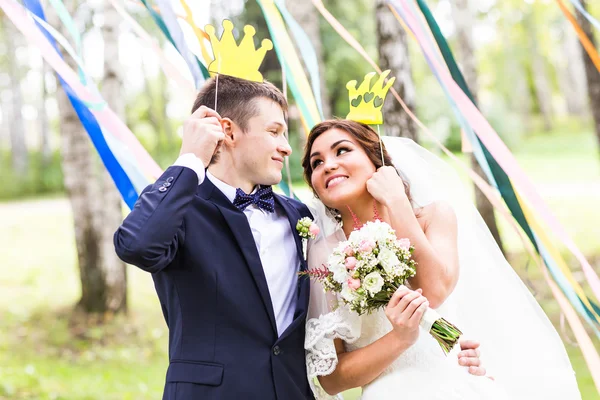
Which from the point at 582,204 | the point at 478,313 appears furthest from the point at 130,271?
the point at 478,313

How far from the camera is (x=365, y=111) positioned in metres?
2.94

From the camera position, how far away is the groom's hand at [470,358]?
240 centimetres

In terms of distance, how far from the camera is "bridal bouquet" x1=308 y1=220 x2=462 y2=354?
233 cm

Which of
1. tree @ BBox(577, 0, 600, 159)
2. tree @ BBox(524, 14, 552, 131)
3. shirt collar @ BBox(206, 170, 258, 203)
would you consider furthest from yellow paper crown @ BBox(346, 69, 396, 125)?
tree @ BBox(524, 14, 552, 131)

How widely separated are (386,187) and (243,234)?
66 cm

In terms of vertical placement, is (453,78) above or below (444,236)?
above

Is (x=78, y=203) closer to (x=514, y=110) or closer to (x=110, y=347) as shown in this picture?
(x=110, y=347)

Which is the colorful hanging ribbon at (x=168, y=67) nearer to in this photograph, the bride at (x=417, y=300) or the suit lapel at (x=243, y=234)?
the bride at (x=417, y=300)

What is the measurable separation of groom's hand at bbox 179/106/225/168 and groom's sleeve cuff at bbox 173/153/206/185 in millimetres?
29

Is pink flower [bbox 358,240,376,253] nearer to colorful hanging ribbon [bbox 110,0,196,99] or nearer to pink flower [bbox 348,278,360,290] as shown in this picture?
pink flower [bbox 348,278,360,290]

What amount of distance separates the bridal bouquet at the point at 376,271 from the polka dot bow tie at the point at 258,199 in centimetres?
34

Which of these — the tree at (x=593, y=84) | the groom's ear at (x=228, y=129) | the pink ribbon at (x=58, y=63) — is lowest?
the groom's ear at (x=228, y=129)

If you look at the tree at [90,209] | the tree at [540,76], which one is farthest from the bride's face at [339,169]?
the tree at [540,76]

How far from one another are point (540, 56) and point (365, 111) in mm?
31295
